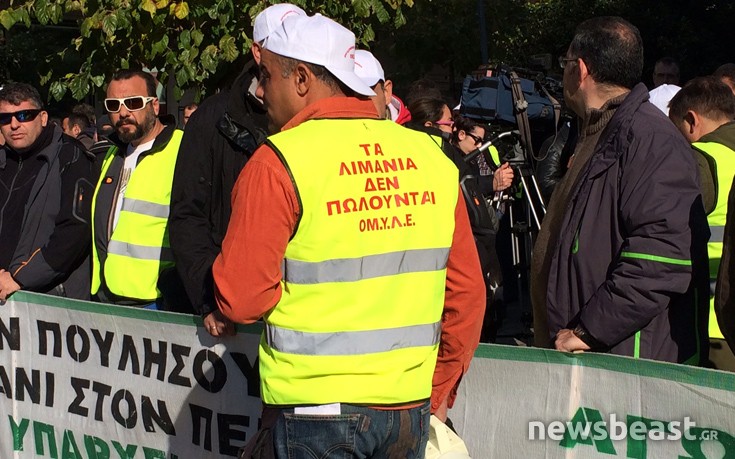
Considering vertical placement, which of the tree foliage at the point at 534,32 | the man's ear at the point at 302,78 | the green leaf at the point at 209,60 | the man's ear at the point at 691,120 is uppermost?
the man's ear at the point at 302,78

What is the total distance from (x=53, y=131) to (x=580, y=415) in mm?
3447

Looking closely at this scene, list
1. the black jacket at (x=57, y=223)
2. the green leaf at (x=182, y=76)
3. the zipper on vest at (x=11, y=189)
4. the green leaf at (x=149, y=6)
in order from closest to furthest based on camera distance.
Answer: the black jacket at (x=57, y=223) < the zipper on vest at (x=11, y=189) < the green leaf at (x=149, y=6) < the green leaf at (x=182, y=76)

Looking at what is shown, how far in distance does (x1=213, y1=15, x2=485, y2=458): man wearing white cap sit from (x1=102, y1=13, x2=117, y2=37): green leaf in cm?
594

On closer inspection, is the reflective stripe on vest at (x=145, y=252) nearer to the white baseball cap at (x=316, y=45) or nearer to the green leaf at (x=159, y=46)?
the white baseball cap at (x=316, y=45)

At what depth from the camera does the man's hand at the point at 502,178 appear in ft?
25.1

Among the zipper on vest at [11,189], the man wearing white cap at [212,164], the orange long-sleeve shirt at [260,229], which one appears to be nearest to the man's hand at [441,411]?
the orange long-sleeve shirt at [260,229]

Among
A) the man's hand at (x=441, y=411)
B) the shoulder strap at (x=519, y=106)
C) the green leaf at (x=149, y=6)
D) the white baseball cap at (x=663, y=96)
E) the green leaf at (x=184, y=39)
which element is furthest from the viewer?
the green leaf at (x=184, y=39)

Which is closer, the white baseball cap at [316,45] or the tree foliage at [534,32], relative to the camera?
the white baseball cap at [316,45]

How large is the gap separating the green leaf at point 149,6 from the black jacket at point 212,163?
448 centimetres

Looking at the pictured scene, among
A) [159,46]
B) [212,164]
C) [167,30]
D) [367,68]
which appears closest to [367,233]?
[212,164]

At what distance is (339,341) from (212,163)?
165 cm

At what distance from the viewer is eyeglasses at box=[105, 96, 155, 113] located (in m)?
5.26

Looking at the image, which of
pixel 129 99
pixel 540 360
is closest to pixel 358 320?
pixel 540 360

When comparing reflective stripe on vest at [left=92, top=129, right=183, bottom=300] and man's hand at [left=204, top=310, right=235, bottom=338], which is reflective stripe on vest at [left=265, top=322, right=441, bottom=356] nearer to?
man's hand at [left=204, top=310, right=235, bottom=338]
